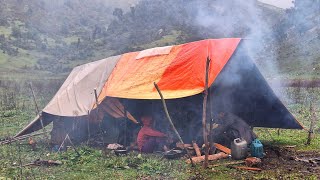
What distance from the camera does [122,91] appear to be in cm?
1190

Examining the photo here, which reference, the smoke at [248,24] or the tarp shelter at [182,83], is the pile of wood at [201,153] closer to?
the tarp shelter at [182,83]

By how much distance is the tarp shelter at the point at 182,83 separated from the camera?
1071 centimetres

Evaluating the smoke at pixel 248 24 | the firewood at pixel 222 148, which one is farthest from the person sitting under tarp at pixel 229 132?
the smoke at pixel 248 24

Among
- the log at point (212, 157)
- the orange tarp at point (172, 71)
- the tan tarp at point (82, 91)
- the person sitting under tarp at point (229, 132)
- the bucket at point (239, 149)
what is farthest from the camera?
the tan tarp at point (82, 91)

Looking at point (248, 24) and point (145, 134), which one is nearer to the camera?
point (145, 134)

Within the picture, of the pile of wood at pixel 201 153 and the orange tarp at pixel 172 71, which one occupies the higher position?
the orange tarp at pixel 172 71

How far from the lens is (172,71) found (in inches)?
447

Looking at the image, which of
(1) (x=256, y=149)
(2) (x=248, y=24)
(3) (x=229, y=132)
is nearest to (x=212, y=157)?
(1) (x=256, y=149)

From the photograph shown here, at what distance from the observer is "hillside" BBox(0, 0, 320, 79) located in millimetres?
27953

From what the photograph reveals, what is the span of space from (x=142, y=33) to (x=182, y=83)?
73.1 metres

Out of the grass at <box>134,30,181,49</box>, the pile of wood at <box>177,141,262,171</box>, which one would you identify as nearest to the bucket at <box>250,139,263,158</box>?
the pile of wood at <box>177,141,262,171</box>

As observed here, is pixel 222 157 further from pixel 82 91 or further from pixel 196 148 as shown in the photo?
pixel 82 91

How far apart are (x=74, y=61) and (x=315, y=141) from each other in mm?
65930

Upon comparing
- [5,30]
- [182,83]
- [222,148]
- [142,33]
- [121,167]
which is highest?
[5,30]
